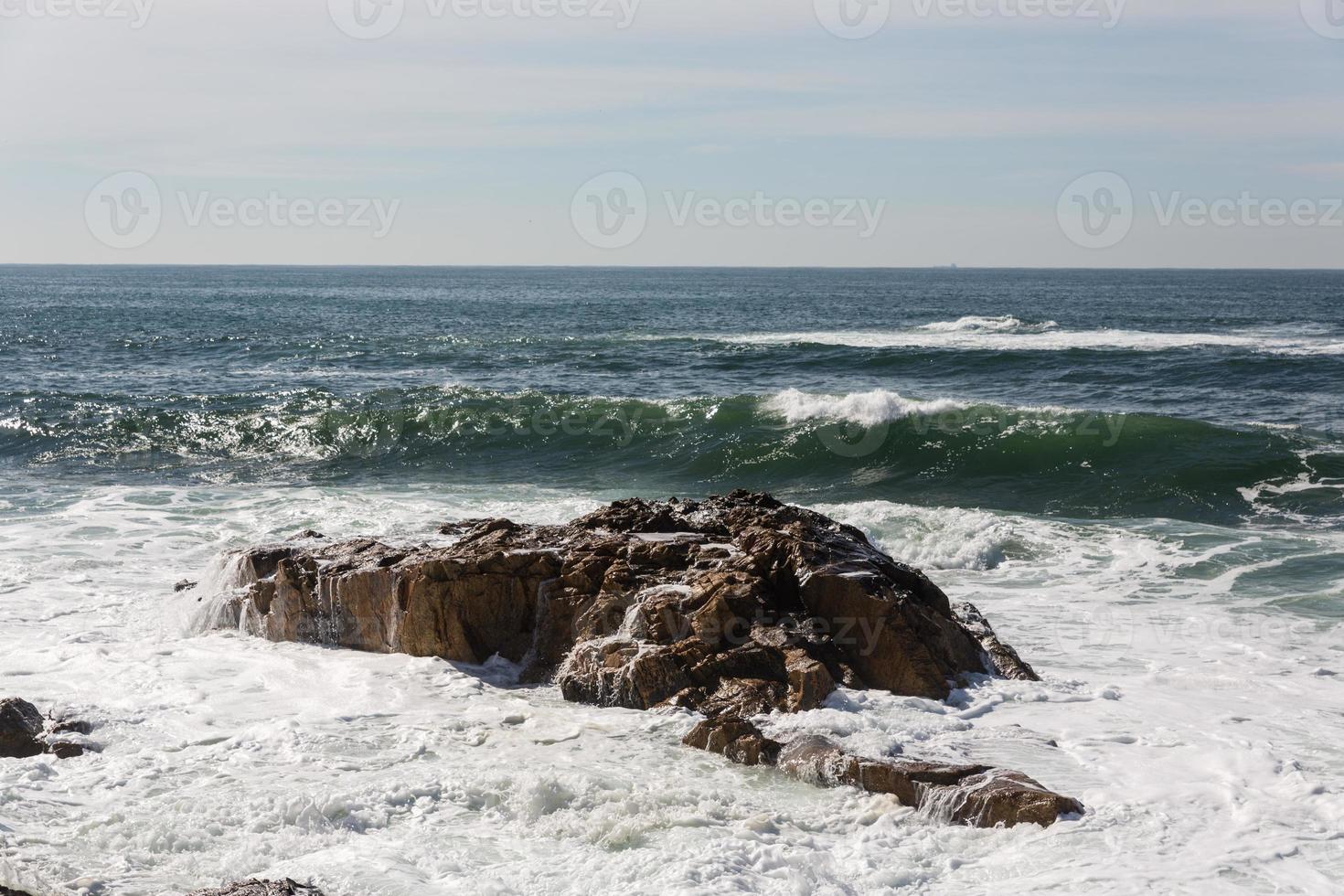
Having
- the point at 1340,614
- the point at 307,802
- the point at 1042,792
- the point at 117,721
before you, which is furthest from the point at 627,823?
the point at 1340,614

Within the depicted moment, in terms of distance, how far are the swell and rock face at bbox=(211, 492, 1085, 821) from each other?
25.0 ft

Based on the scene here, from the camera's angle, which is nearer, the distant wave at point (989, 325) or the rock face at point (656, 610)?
the rock face at point (656, 610)

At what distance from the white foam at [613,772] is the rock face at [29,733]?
17 centimetres

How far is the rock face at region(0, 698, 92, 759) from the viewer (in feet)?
22.4

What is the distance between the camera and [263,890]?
15.9 ft

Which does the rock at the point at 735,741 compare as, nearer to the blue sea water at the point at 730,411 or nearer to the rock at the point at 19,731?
the rock at the point at 19,731

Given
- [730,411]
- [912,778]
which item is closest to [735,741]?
[912,778]

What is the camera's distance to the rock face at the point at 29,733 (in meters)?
6.84

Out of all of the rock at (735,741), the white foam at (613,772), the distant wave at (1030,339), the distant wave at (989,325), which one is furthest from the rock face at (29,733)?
the distant wave at (989,325)

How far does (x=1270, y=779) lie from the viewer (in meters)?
6.52

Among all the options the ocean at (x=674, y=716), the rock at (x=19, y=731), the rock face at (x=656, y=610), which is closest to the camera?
the ocean at (x=674, y=716)

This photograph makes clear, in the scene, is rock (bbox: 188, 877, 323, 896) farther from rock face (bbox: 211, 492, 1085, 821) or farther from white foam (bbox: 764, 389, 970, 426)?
white foam (bbox: 764, 389, 970, 426)

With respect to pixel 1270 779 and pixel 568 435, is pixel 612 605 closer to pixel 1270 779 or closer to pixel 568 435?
pixel 1270 779

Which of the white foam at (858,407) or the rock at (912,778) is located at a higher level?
the white foam at (858,407)
